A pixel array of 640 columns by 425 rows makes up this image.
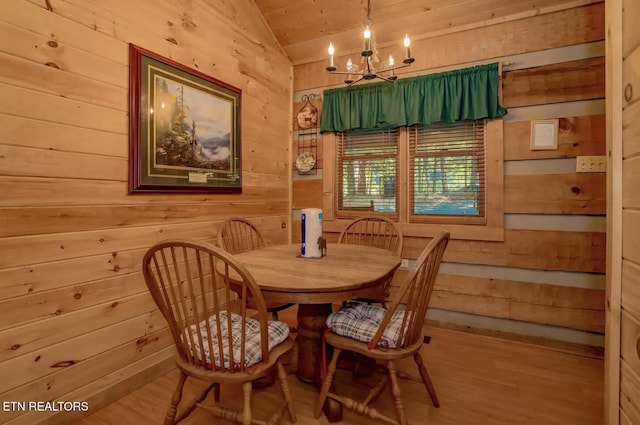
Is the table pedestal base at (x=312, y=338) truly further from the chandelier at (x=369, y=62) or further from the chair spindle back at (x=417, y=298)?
the chandelier at (x=369, y=62)

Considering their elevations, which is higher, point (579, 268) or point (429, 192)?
point (429, 192)

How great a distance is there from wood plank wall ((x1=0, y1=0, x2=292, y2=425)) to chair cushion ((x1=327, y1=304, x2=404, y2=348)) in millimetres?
1217

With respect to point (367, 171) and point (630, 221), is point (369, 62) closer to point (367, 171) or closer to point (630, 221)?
point (367, 171)

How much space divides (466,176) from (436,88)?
77 cm

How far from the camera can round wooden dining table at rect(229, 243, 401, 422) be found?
136cm

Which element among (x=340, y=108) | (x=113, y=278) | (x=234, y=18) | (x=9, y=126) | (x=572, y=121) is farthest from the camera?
(x=340, y=108)

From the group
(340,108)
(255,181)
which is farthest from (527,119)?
(255,181)

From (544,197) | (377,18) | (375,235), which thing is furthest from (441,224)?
(377,18)

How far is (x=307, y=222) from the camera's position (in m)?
1.88

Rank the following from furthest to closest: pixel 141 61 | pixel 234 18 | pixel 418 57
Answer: pixel 418 57 < pixel 234 18 < pixel 141 61

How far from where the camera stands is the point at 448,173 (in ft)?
9.25

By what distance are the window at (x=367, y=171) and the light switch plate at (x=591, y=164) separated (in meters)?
1.33

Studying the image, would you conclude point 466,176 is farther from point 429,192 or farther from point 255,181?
point 255,181

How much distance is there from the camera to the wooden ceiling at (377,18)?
254cm
